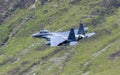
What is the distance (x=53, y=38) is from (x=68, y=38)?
884cm

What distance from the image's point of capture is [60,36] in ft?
650

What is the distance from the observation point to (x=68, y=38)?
199875 millimetres

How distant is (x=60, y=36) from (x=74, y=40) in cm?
704

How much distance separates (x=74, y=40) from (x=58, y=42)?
11.4 meters

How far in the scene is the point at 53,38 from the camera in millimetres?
194500

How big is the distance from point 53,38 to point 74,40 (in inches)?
438

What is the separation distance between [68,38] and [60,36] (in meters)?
4.28

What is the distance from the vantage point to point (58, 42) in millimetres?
191125

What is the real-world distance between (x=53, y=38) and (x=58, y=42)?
447 cm

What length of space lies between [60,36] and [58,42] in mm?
7569
